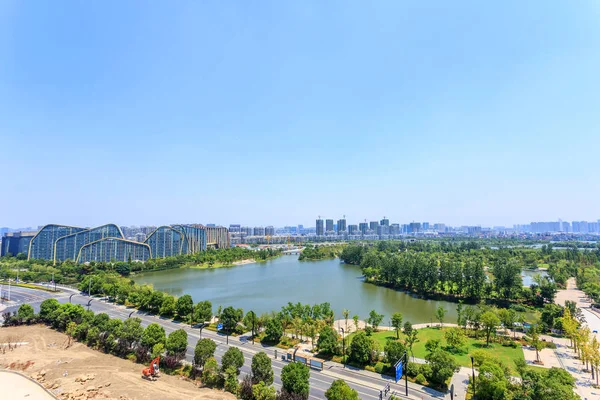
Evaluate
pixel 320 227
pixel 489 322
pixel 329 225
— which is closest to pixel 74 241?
pixel 489 322

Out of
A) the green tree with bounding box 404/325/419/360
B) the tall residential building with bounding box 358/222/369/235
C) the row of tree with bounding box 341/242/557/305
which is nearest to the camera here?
the green tree with bounding box 404/325/419/360

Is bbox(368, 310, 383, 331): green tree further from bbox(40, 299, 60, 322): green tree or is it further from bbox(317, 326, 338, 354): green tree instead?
bbox(40, 299, 60, 322): green tree

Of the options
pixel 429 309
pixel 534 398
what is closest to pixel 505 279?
pixel 429 309

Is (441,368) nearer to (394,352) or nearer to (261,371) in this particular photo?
(394,352)

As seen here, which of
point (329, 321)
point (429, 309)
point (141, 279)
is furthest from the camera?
point (141, 279)

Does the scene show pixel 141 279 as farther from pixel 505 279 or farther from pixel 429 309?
pixel 505 279

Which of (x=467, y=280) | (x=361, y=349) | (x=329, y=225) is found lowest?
(x=361, y=349)

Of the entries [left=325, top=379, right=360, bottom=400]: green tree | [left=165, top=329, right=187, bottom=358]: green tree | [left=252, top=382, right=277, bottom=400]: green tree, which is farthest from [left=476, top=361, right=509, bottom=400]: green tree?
[left=165, top=329, right=187, bottom=358]: green tree
